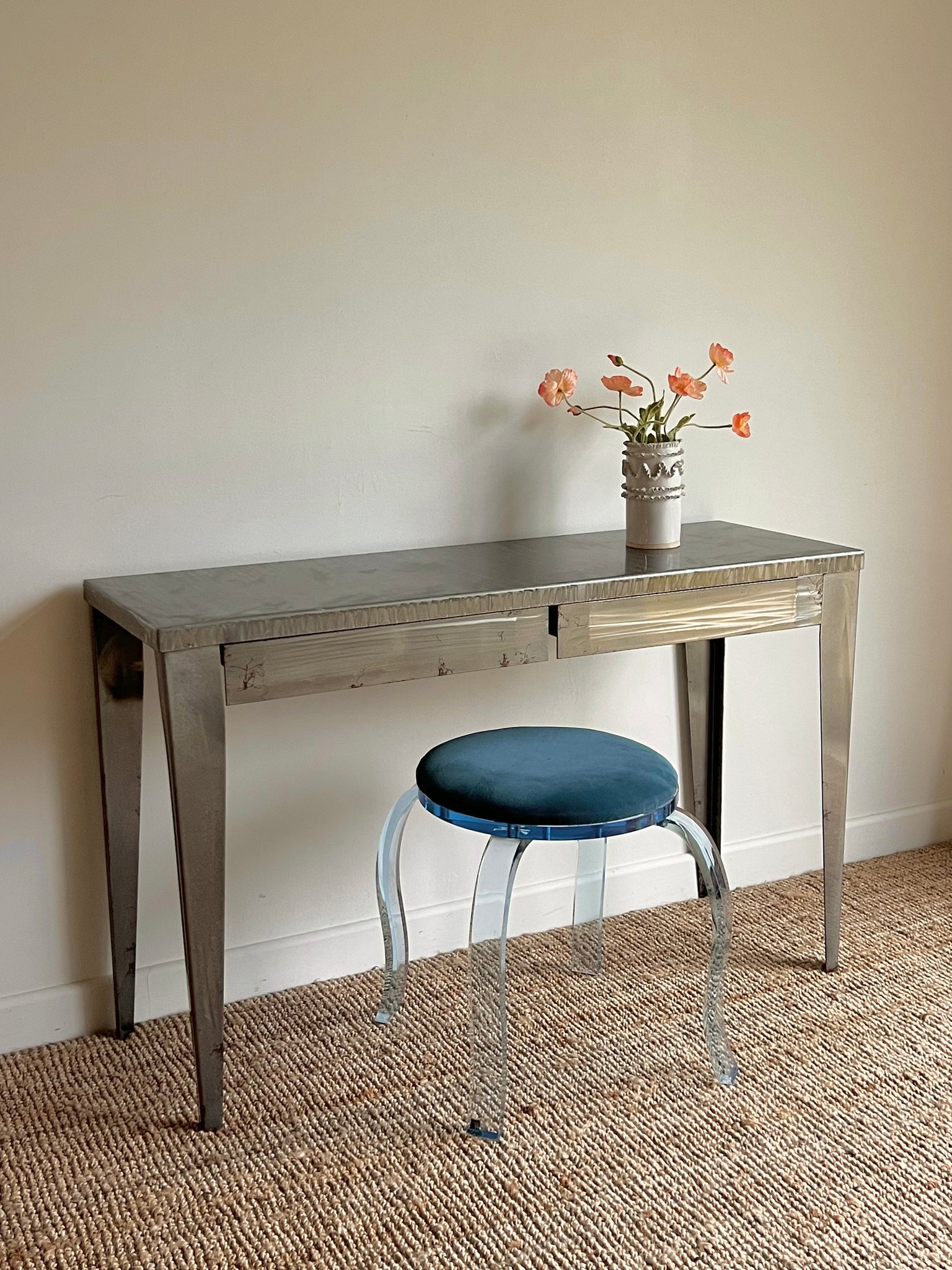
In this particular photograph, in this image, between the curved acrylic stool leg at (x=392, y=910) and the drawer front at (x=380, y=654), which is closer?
the drawer front at (x=380, y=654)

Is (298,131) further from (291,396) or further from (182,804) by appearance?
(182,804)

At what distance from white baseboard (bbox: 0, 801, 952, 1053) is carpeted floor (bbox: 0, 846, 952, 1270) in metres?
0.04

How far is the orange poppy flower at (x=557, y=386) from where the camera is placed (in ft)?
6.67

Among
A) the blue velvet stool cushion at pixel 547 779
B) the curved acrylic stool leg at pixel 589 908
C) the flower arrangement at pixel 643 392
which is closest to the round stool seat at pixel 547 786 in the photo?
the blue velvet stool cushion at pixel 547 779

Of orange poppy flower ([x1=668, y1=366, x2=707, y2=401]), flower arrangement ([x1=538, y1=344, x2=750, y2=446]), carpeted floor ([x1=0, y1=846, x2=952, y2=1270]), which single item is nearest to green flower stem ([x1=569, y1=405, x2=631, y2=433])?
flower arrangement ([x1=538, y1=344, x2=750, y2=446])

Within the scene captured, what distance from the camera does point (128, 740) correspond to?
6.20 feet

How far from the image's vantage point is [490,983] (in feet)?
5.51

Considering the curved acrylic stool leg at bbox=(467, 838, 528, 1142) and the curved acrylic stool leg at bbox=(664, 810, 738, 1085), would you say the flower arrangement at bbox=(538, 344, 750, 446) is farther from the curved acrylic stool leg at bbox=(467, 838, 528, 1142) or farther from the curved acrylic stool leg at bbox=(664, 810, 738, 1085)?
the curved acrylic stool leg at bbox=(467, 838, 528, 1142)

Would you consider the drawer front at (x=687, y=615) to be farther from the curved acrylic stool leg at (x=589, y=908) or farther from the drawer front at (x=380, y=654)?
the curved acrylic stool leg at (x=589, y=908)

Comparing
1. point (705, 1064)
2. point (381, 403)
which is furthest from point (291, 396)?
point (705, 1064)

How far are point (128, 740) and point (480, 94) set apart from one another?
3.88 ft

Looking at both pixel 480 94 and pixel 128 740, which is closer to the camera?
pixel 128 740

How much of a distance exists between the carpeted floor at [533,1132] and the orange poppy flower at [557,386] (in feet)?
3.22

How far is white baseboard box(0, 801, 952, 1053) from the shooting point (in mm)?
1954
